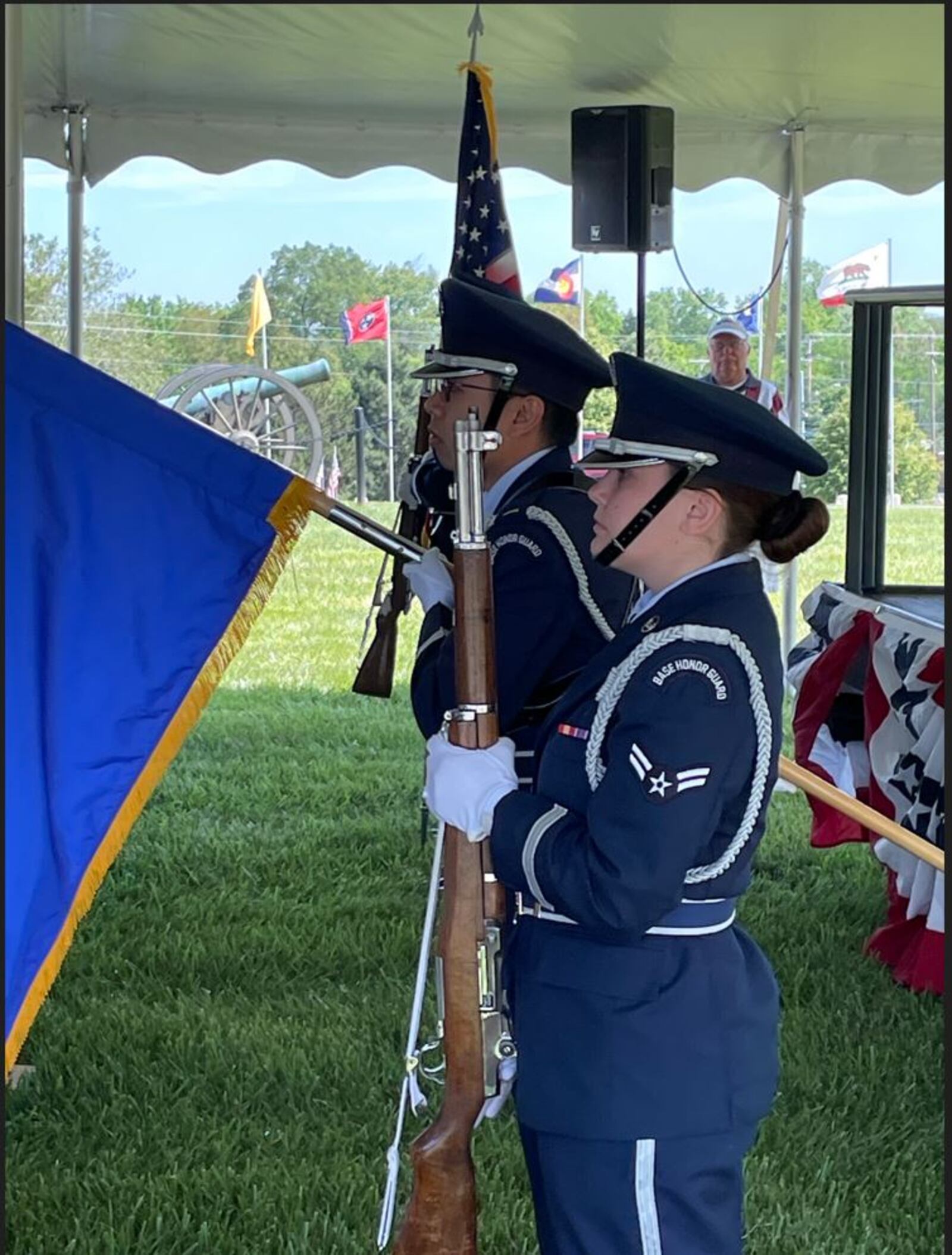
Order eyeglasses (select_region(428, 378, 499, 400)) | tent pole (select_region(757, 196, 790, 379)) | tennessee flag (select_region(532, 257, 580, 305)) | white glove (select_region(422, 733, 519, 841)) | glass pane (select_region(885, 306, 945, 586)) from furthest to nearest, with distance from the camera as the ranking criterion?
tennessee flag (select_region(532, 257, 580, 305)), glass pane (select_region(885, 306, 945, 586)), tent pole (select_region(757, 196, 790, 379)), eyeglasses (select_region(428, 378, 499, 400)), white glove (select_region(422, 733, 519, 841))

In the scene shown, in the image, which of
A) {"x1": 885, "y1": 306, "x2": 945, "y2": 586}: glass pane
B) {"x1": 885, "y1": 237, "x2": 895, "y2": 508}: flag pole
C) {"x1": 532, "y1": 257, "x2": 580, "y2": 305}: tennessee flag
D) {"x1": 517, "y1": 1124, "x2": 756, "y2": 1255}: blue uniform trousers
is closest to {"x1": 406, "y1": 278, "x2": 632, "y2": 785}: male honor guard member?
{"x1": 517, "y1": 1124, "x2": 756, "y2": 1255}: blue uniform trousers

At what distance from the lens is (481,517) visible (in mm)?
2086

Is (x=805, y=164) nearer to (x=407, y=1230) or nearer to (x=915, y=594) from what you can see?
(x=915, y=594)

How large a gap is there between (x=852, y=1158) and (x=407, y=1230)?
62.6 inches

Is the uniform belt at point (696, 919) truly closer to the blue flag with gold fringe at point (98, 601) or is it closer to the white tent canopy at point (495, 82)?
the blue flag with gold fringe at point (98, 601)

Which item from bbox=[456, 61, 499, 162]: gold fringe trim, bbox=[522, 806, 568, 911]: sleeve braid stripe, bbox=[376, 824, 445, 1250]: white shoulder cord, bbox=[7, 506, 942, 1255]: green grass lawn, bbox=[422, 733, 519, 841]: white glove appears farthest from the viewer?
bbox=[456, 61, 499, 162]: gold fringe trim

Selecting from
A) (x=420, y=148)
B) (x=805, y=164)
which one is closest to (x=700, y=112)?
(x=805, y=164)

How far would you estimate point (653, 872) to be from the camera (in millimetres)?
1741

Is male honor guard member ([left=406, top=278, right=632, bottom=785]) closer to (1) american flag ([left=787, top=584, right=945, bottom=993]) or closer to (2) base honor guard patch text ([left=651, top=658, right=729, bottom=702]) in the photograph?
(2) base honor guard patch text ([left=651, top=658, right=729, bottom=702])

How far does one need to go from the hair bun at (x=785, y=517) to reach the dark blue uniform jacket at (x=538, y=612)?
23.6 inches

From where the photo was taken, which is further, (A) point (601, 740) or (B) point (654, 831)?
(A) point (601, 740)

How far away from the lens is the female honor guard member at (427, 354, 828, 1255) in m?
1.84

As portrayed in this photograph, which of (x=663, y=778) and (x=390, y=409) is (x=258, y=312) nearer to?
(x=390, y=409)

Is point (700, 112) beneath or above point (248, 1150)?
above
